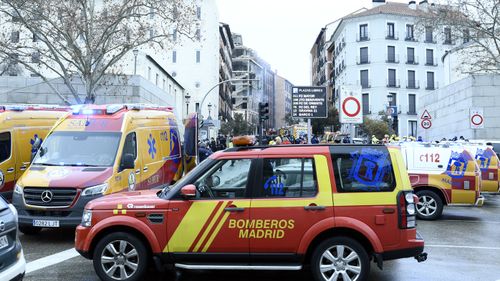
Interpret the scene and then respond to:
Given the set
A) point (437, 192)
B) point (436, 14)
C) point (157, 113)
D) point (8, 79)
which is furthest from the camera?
point (8, 79)

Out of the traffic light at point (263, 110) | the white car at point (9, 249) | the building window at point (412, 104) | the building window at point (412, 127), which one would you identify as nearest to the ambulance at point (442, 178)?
the traffic light at point (263, 110)

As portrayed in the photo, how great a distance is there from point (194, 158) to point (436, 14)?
16110 mm

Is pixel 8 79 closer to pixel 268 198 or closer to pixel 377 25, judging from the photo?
pixel 268 198

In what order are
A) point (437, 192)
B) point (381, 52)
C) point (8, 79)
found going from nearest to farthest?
point (437, 192) → point (8, 79) → point (381, 52)

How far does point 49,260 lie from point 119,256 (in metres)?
2.04

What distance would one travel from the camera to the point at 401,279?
5.99 m

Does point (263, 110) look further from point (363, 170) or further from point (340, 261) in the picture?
point (340, 261)

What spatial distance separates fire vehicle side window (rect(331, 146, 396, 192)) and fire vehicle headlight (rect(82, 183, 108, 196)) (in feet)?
15.3

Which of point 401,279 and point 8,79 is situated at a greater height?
point 8,79

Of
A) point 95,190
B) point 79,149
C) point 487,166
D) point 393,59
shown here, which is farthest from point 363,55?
point 95,190

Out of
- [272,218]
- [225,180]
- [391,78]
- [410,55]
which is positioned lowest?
[272,218]

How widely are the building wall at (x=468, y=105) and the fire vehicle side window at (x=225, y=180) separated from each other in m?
23.6

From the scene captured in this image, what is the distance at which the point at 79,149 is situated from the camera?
30.4ft

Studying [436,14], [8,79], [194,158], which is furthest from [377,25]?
Answer: [194,158]
